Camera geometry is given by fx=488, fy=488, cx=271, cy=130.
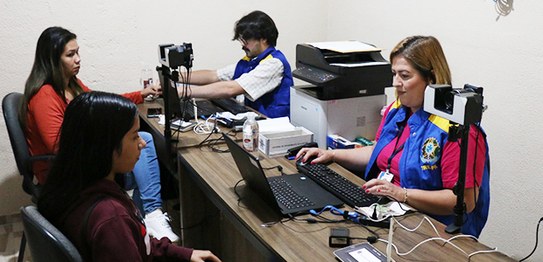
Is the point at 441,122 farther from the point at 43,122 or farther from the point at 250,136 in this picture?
the point at 43,122

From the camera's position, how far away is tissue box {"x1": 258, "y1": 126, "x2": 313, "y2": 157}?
86.2 inches

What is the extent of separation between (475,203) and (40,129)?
1.92 m

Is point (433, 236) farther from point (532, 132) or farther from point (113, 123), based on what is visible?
point (532, 132)

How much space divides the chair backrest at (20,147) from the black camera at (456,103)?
1.73 m

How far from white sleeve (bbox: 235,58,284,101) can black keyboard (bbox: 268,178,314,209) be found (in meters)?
1.14

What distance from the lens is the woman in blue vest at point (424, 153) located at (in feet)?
5.47

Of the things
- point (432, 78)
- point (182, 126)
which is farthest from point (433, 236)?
point (182, 126)

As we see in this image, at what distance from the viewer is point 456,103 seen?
1.40 meters

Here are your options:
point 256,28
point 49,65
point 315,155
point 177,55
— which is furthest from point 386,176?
point 49,65

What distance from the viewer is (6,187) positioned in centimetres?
317

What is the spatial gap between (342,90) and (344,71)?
3.9 inches

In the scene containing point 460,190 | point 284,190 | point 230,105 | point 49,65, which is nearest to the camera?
point 460,190

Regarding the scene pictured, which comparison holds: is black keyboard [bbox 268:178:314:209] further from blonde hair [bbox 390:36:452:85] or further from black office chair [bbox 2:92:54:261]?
black office chair [bbox 2:92:54:261]

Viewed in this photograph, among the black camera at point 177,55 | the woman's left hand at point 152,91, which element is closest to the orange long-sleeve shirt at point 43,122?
the black camera at point 177,55
